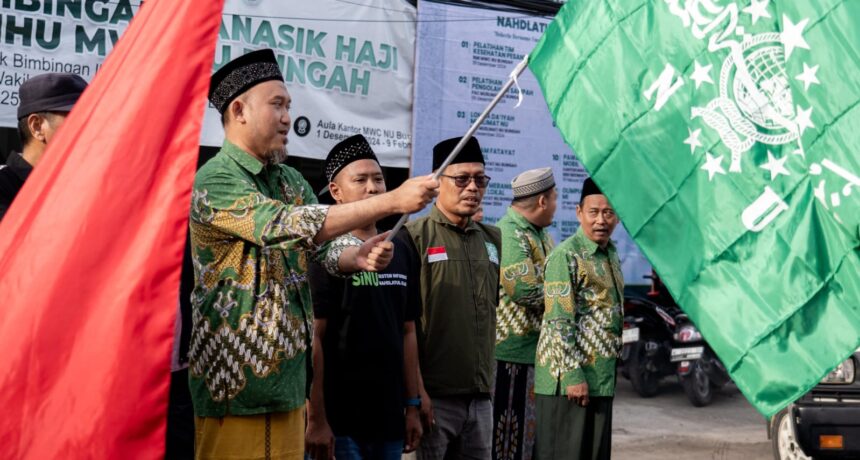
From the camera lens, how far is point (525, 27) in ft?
32.4

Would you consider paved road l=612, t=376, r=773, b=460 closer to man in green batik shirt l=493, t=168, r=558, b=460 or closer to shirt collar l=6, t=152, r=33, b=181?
man in green batik shirt l=493, t=168, r=558, b=460

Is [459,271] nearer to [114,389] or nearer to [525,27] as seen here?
[114,389]

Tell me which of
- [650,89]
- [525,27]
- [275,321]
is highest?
[525,27]

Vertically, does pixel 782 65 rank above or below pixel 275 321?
above

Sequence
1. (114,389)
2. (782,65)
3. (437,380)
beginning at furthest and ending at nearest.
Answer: (437,380)
(782,65)
(114,389)

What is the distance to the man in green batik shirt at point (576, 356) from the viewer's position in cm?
579

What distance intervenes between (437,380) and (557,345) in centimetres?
89

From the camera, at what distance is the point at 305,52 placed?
833 cm

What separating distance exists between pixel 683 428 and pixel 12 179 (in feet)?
26.4

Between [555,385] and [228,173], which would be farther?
[555,385]

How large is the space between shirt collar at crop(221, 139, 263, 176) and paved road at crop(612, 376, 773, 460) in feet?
19.5

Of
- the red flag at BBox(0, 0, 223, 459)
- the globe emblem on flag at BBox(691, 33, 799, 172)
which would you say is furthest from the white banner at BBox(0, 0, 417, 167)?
the globe emblem on flag at BBox(691, 33, 799, 172)

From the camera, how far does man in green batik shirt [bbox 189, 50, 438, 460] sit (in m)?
3.11

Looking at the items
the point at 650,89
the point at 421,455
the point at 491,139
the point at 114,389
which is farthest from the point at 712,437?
the point at 114,389
